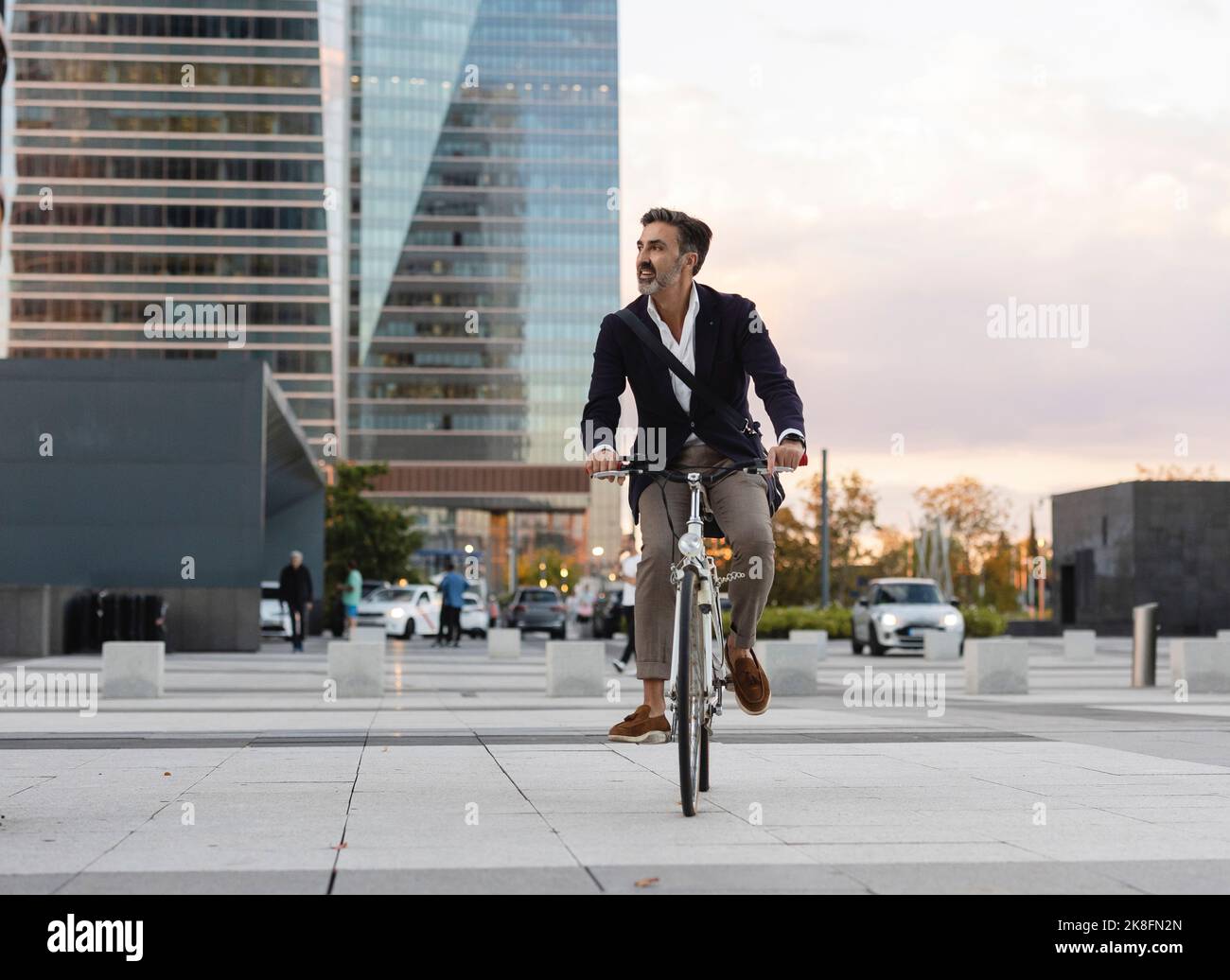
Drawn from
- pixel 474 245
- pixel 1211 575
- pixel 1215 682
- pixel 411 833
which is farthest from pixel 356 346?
pixel 411 833

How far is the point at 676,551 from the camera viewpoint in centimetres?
563

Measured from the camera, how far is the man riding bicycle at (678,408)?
5.58 metres

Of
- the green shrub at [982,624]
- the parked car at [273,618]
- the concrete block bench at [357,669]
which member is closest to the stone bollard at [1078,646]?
the green shrub at [982,624]

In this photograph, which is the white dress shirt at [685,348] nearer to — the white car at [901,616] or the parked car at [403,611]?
the white car at [901,616]

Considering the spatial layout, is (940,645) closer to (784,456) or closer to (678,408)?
(678,408)

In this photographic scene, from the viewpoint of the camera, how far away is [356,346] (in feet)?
484

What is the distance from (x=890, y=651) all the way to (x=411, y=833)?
26.9 meters

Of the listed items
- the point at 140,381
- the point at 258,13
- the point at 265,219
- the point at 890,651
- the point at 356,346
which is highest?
the point at 258,13

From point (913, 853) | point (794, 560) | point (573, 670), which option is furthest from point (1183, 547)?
point (913, 853)

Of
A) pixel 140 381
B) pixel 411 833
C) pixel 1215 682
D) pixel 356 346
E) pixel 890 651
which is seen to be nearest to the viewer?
pixel 411 833

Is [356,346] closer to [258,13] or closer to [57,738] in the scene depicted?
[258,13]

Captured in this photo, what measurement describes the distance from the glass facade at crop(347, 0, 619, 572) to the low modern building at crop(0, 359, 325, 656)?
12202cm

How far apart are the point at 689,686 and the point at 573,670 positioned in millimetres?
9856
